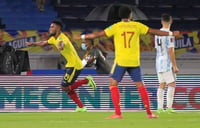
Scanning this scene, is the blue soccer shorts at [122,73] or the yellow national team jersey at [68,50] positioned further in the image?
the yellow national team jersey at [68,50]

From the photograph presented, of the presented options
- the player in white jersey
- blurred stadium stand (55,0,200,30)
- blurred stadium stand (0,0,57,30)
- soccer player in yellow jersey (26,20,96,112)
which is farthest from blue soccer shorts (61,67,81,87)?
blurred stadium stand (55,0,200,30)

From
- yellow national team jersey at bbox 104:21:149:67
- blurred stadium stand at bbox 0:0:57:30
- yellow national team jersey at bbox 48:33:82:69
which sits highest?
yellow national team jersey at bbox 104:21:149:67

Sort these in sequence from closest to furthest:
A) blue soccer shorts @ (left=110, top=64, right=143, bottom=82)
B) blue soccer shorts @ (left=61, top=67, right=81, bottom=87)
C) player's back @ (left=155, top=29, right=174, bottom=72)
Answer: blue soccer shorts @ (left=110, top=64, right=143, bottom=82) → player's back @ (left=155, top=29, right=174, bottom=72) → blue soccer shorts @ (left=61, top=67, right=81, bottom=87)

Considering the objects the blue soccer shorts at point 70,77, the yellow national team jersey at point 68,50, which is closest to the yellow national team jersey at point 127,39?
the yellow national team jersey at point 68,50

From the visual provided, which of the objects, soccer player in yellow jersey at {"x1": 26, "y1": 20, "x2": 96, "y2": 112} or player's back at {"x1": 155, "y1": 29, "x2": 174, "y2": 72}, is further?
soccer player in yellow jersey at {"x1": 26, "y1": 20, "x2": 96, "y2": 112}

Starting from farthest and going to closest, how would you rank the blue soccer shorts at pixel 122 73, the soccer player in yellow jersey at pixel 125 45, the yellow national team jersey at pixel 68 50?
1. the yellow national team jersey at pixel 68 50
2. the blue soccer shorts at pixel 122 73
3. the soccer player in yellow jersey at pixel 125 45

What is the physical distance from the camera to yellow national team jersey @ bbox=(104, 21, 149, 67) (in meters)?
12.6

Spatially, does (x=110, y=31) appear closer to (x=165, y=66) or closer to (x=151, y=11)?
(x=165, y=66)

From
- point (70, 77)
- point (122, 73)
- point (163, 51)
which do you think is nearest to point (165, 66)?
point (163, 51)

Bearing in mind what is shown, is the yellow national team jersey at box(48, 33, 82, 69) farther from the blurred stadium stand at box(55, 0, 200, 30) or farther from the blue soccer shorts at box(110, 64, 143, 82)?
the blurred stadium stand at box(55, 0, 200, 30)

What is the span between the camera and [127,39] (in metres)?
12.7

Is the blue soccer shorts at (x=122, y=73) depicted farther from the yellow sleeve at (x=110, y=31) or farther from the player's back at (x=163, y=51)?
the player's back at (x=163, y=51)

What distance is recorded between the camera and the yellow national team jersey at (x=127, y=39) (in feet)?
41.4

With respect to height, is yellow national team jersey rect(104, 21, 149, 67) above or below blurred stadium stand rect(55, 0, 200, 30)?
above
